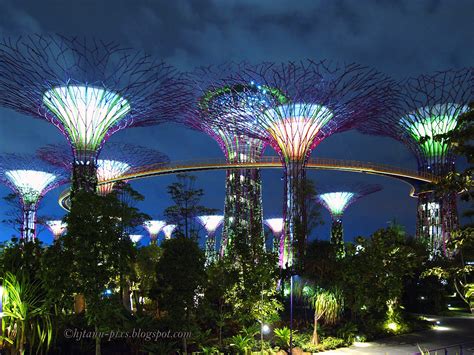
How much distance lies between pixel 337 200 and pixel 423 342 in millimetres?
36100

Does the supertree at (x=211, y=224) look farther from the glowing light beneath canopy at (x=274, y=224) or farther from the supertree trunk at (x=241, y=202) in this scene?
the supertree trunk at (x=241, y=202)

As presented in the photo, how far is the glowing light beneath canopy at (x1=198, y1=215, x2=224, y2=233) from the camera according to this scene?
6384 cm

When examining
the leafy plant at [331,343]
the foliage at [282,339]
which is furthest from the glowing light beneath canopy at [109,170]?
the leafy plant at [331,343]

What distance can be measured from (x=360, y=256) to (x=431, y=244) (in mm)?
22749

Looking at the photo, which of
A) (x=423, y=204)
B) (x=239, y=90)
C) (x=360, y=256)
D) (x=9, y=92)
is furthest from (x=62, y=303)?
(x=423, y=204)

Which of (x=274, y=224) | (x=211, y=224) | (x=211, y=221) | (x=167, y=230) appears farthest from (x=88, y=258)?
(x=167, y=230)

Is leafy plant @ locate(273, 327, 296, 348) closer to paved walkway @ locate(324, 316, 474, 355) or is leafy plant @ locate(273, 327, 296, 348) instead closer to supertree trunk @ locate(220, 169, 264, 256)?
paved walkway @ locate(324, 316, 474, 355)

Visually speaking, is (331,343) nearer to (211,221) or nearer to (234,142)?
(234,142)

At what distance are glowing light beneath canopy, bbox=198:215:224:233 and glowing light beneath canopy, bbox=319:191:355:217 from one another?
55.8ft

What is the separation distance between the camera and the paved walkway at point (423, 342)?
14.9 m

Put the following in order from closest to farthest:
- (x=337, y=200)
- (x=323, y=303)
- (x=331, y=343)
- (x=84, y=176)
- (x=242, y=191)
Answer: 1. (x=331, y=343)
2. (x=323, y=303)
3. (x=84, y=176)
4. (x=242, y=191)
5. (x=337, y=200)

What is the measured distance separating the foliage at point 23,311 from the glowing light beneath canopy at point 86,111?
14744mm

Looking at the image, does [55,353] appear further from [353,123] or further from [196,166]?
[196,166]

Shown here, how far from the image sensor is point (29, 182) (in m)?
42.0
